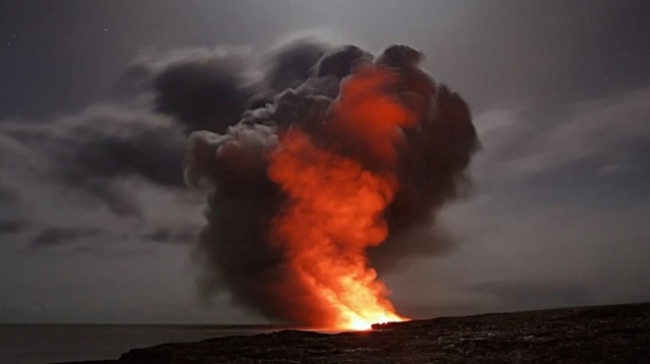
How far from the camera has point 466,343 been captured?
5556 centimetres

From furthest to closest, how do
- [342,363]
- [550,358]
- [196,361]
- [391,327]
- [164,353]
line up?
1. [391,327]
2. [164,353]
3. [196,361]
4. [342,363]
5. [550,358]

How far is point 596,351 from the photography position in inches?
1879

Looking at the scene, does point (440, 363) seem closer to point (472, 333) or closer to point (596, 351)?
point (596, 351)

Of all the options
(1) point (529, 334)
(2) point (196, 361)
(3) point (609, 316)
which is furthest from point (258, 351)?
(3) point (609, 316)

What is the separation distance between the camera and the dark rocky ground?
48.5 meters

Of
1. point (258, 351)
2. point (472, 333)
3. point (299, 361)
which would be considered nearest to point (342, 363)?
point (299, 361)

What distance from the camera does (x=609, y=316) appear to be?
63125mm

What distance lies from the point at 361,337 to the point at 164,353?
18.5m

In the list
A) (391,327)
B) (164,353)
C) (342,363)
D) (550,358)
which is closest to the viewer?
(550,358)

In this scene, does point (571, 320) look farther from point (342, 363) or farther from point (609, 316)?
point (342, 363)

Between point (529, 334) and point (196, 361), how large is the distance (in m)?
28.4

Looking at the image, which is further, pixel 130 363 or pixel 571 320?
pixel 571 320

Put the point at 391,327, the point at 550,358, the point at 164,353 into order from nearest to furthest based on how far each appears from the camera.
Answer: the point at 550,358 < the point at 164,353 < the point at 391,327

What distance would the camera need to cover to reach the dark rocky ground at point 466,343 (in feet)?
159
